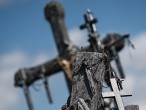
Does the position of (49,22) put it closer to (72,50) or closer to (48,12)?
(48,12)

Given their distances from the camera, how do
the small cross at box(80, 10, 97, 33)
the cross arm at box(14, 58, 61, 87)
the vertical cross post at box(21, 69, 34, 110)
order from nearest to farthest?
the small cross at box(80, 10, 97, 33) < the cross arm at box(14, 58, 61, 87) < the vertical cross post at box(21, 69, 34, 110)

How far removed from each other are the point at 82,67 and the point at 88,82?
0.86 ft

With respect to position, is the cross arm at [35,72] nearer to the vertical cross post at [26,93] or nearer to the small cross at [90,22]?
the vertical cross post at [26,93]

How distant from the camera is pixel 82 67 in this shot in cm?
557

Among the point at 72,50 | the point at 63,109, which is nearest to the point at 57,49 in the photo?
the point at 72,50

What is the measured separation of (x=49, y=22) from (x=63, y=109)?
12.9 meters

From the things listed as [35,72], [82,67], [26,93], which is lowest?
[26,93]

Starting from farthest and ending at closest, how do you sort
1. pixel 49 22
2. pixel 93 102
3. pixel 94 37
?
1. pixel 49 22
2. pixel 94 37
3. pixel 93 102

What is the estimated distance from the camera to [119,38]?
680 inches

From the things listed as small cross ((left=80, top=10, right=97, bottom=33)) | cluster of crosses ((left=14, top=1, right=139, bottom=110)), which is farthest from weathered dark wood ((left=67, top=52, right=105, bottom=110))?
small cross ((left=80, top=10, right=97, bottom=33))

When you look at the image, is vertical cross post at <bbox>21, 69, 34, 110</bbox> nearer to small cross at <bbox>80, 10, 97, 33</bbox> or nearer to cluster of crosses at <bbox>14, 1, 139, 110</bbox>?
cluster of crosses at <bbox>14, 1, 139, 110</bbox>

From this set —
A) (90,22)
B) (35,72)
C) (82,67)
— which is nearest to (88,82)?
(82,67)

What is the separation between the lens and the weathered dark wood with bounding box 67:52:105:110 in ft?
17.3

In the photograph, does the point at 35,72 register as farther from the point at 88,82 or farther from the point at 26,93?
the point at 88,82
